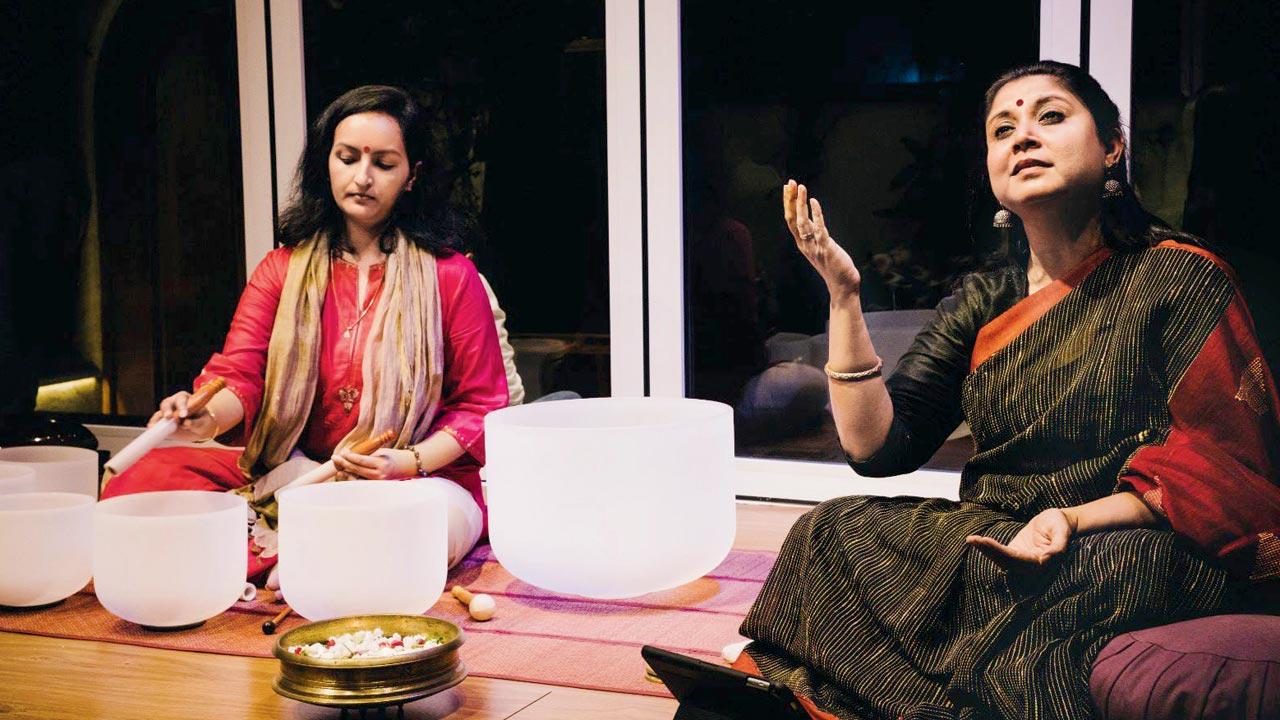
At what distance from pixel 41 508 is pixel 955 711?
1.87 m

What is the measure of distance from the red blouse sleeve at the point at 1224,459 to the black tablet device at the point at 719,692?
1.83 feet

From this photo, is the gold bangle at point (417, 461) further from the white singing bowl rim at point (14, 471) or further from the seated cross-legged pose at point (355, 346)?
the white singing bowl rim at point (14, 471)

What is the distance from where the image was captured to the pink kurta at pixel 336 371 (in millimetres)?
2992

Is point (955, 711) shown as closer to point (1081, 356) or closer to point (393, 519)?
point (1081, 356)

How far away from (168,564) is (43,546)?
325 millimetres

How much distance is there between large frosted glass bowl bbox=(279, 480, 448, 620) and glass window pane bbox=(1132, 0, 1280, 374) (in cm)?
192

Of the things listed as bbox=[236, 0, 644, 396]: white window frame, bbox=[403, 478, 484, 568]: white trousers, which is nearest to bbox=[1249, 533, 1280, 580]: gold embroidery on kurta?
bbox=[403, 478, 484, 568]: white trousers

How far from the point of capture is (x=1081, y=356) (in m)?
1.94

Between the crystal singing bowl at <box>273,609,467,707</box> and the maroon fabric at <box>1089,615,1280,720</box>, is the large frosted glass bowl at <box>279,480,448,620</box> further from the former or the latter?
the maroon fabric at <box>1089,615,1280,720</box>

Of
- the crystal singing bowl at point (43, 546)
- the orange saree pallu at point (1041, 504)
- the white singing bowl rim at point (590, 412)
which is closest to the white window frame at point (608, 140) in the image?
the white singing bowl rim at point (590, 412)

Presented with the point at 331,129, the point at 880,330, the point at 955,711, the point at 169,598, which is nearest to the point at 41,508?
the point at 169,598

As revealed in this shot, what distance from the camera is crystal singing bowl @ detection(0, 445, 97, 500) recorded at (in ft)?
10.1

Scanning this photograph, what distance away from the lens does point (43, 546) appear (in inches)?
104

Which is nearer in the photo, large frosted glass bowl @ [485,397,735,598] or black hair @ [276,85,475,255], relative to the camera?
large frosted glass bowl @ [485,397,735,598]
